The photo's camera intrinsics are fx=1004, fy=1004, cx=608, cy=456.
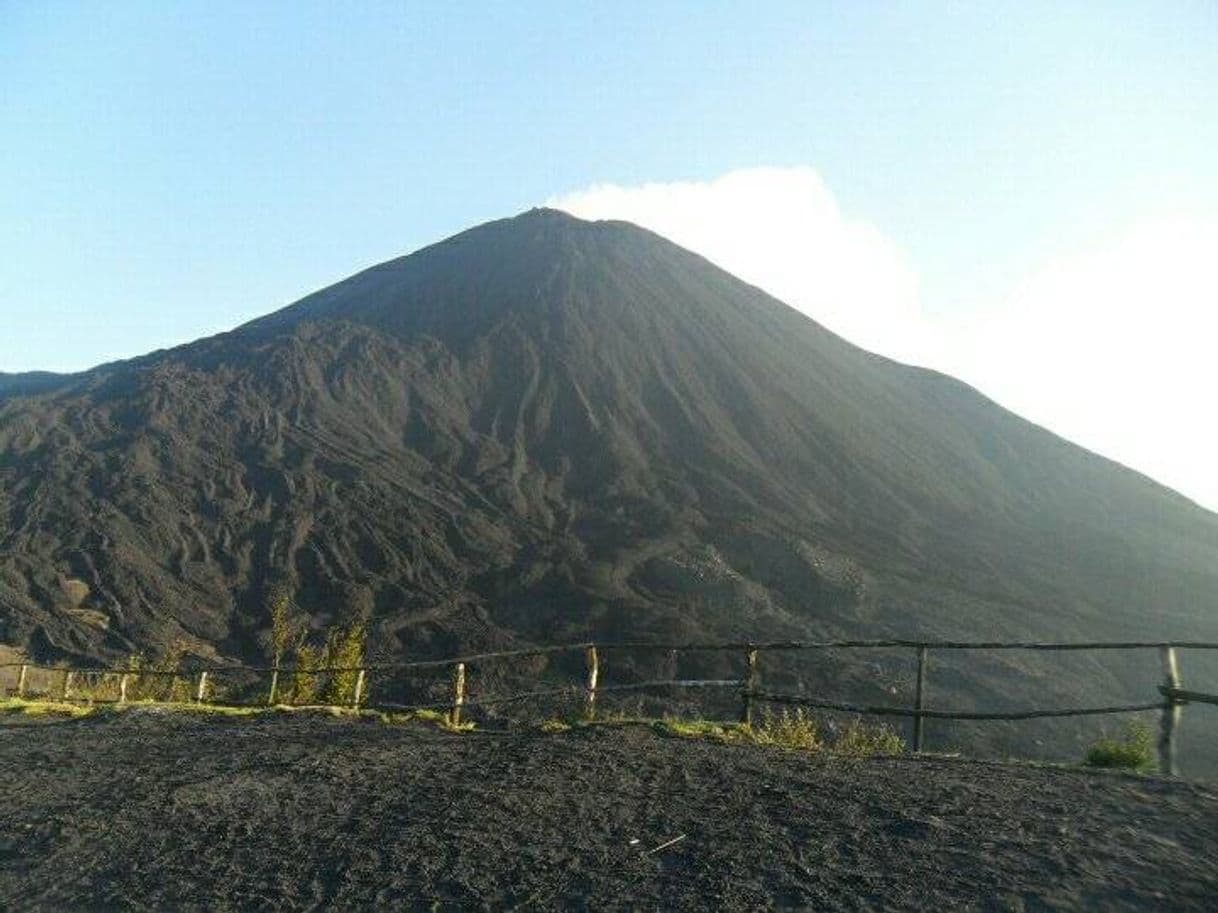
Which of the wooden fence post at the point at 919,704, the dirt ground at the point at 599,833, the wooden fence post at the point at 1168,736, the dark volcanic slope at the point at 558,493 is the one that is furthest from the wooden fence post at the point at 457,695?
the dark volcanic slope at the point at 558,493

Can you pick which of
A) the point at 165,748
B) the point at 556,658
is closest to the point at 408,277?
the point at 556,658

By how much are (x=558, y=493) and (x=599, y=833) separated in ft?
177

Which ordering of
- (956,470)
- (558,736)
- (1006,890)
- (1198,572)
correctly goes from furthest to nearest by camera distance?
1. (956,470)
2. (1198,572)
3. (558,736)
4. (1006,890)

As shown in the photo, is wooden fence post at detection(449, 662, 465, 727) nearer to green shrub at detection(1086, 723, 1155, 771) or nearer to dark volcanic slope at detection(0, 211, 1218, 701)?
green shrub at detection(1086, 723, 1155, 771)

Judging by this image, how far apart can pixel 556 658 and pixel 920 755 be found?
3553cm

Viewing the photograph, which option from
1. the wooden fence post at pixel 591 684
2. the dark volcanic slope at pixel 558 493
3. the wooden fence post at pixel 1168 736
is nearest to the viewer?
the wooden fence post at pixel 1168 736

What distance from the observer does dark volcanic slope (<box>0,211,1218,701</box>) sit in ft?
160

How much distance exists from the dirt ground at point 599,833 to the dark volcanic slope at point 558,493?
36.2m

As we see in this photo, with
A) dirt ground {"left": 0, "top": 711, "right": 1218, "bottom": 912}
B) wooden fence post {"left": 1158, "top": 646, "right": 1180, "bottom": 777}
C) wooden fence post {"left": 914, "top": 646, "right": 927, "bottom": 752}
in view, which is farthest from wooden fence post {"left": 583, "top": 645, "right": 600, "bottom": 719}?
wooden fence post {"left": 1158, "top": 646, "right": 1180, "bottom": 777}

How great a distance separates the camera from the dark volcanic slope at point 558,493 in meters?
48.6

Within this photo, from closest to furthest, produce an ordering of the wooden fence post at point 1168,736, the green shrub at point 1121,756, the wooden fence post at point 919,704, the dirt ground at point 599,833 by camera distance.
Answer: the dirt ground at point 599,833 → the wooden fence post at point 1168,736 → the green shrub at point 1121,756 → the wooden fence post at point 919,704

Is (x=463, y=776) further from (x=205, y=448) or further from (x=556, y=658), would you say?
(x=205, y=448)

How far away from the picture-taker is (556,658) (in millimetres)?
44156

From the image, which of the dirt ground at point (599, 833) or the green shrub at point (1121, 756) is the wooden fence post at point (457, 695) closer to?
the dirt ground at point (599, 833)
